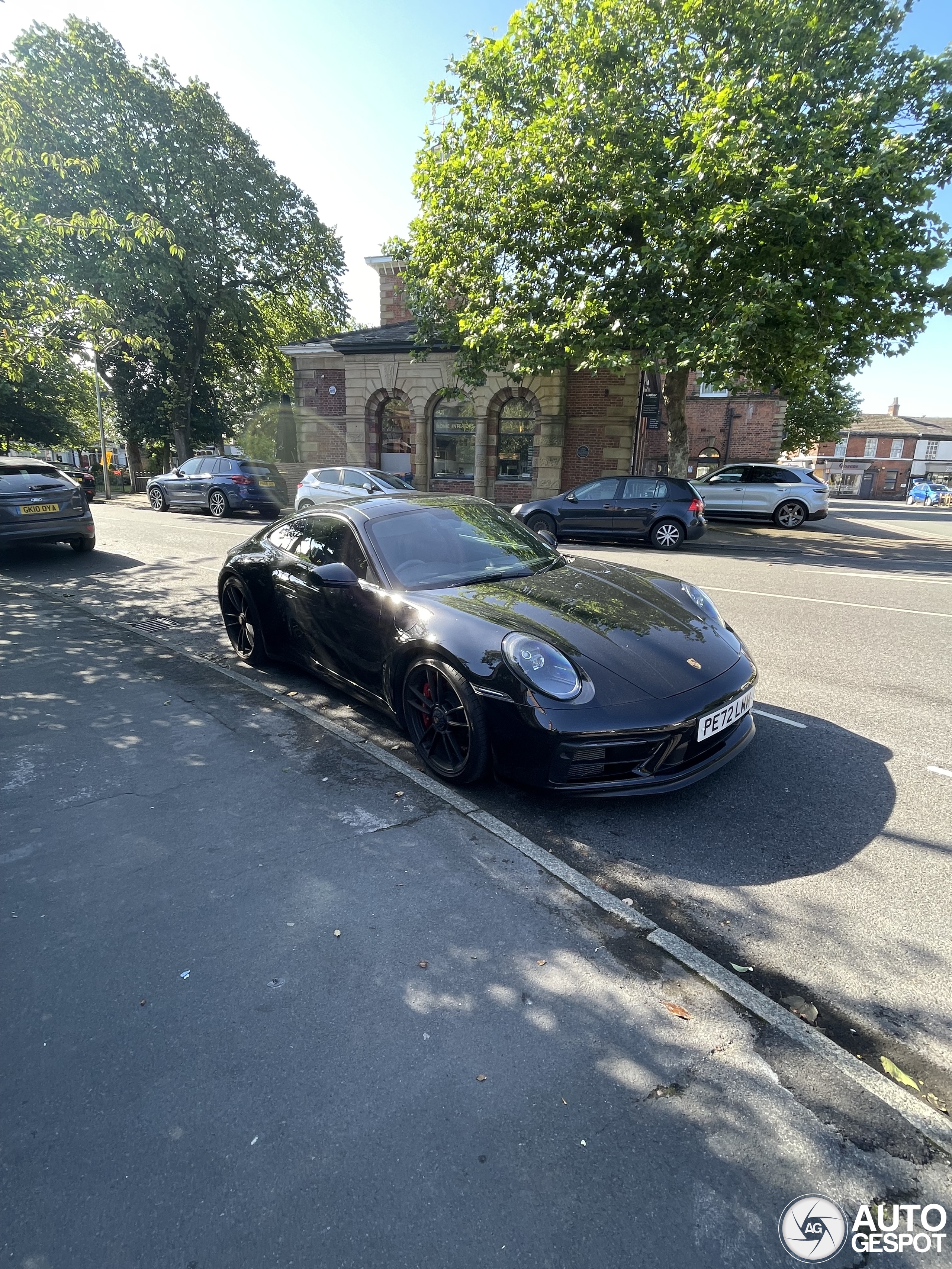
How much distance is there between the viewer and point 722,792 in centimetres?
328

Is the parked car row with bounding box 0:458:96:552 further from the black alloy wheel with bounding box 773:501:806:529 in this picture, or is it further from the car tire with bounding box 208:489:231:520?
the black alloy wheel with bounding box 773:501:806:529

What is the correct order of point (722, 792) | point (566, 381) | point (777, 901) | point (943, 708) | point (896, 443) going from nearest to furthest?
point (777, 901) → point (722, 792) → point (943, 708) → point (566, 381) → point (896, 443)

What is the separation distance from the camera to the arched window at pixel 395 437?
2333 centimetres

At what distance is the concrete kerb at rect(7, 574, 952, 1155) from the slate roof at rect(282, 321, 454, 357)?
62.5 ft

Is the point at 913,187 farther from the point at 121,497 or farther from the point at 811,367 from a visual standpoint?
the point at 121,497

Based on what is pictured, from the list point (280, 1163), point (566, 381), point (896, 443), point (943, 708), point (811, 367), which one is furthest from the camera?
point (896, 443)

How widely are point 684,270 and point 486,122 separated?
252 inches

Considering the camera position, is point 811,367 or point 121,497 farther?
point 121,497

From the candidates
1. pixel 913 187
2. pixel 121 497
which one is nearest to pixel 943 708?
pixel 913 187

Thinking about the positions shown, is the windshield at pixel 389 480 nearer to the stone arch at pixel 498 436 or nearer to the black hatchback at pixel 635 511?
the black hatchback at pixel 635 511

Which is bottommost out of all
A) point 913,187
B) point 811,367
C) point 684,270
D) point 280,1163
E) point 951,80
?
point 280,1163

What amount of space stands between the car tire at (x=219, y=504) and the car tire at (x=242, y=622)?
13290 mm

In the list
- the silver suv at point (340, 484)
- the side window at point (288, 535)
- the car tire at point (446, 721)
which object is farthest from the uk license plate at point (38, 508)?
the car tire at point (446, 721)

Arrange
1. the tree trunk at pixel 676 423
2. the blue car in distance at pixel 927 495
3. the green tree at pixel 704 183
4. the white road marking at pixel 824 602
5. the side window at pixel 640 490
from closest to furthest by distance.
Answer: the white road marking at pixel 824 602 → the green tree at pixel 704 183 → the side window at pixel 640 490 → the tree trunk at pixel 676 423 → the blue car in distance at pixel 927 495
